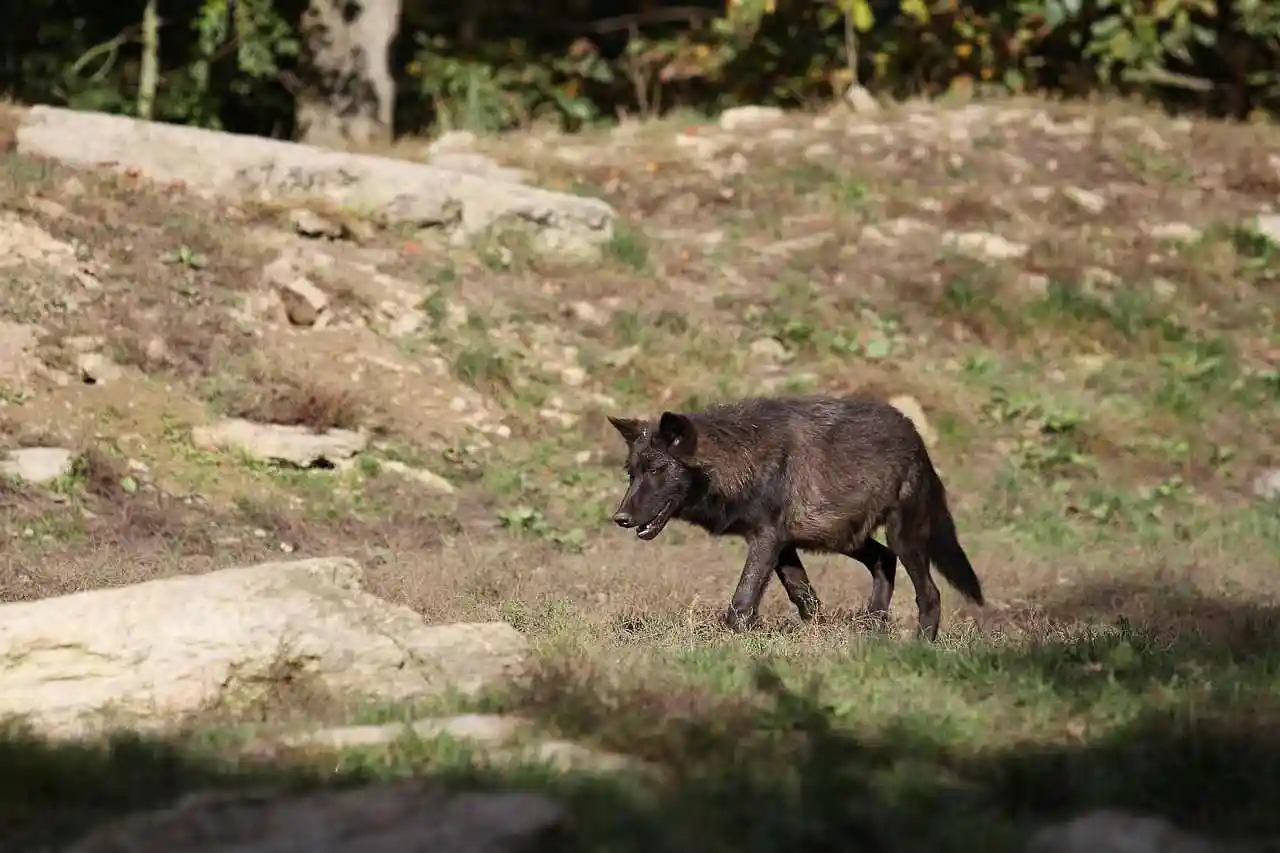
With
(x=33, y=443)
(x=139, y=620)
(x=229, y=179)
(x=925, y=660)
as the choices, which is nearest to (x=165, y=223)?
(x=229, y=179)

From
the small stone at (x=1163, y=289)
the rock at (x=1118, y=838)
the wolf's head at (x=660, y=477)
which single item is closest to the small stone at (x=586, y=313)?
the small stone at (x=1163, y=289)

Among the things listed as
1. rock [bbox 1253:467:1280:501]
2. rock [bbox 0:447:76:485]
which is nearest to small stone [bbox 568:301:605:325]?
rock [bbox 0:447:76:485]

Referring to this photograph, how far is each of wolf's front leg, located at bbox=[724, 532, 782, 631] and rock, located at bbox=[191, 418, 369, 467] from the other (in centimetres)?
458

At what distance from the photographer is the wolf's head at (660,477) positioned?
9.96 meters

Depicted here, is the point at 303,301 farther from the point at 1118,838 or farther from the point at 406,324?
the point at 1118,838

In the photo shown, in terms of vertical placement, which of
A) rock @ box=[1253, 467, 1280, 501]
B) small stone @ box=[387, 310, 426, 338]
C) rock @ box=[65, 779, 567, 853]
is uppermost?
rock @ box=[65, 779, 567, 853]

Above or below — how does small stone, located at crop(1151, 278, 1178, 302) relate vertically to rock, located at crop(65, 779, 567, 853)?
below

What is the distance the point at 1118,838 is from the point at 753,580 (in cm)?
475

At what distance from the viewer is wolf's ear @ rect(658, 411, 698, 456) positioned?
9922 millimetres

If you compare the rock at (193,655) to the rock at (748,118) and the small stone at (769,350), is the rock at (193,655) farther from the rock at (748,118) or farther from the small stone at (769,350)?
the rock at (748,118)

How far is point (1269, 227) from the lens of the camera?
18922mm

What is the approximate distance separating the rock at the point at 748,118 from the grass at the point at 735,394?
770mm

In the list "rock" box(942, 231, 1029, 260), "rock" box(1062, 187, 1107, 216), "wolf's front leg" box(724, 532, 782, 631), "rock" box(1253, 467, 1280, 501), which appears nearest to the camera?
"wolf's front leg" box(724, 532, 782, 631)

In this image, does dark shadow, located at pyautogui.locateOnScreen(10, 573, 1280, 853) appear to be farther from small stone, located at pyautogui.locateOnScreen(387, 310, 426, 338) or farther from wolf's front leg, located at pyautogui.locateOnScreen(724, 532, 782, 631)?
small stone, located at pyautogui.locateOnScreen(387, 310, 426, 338)
